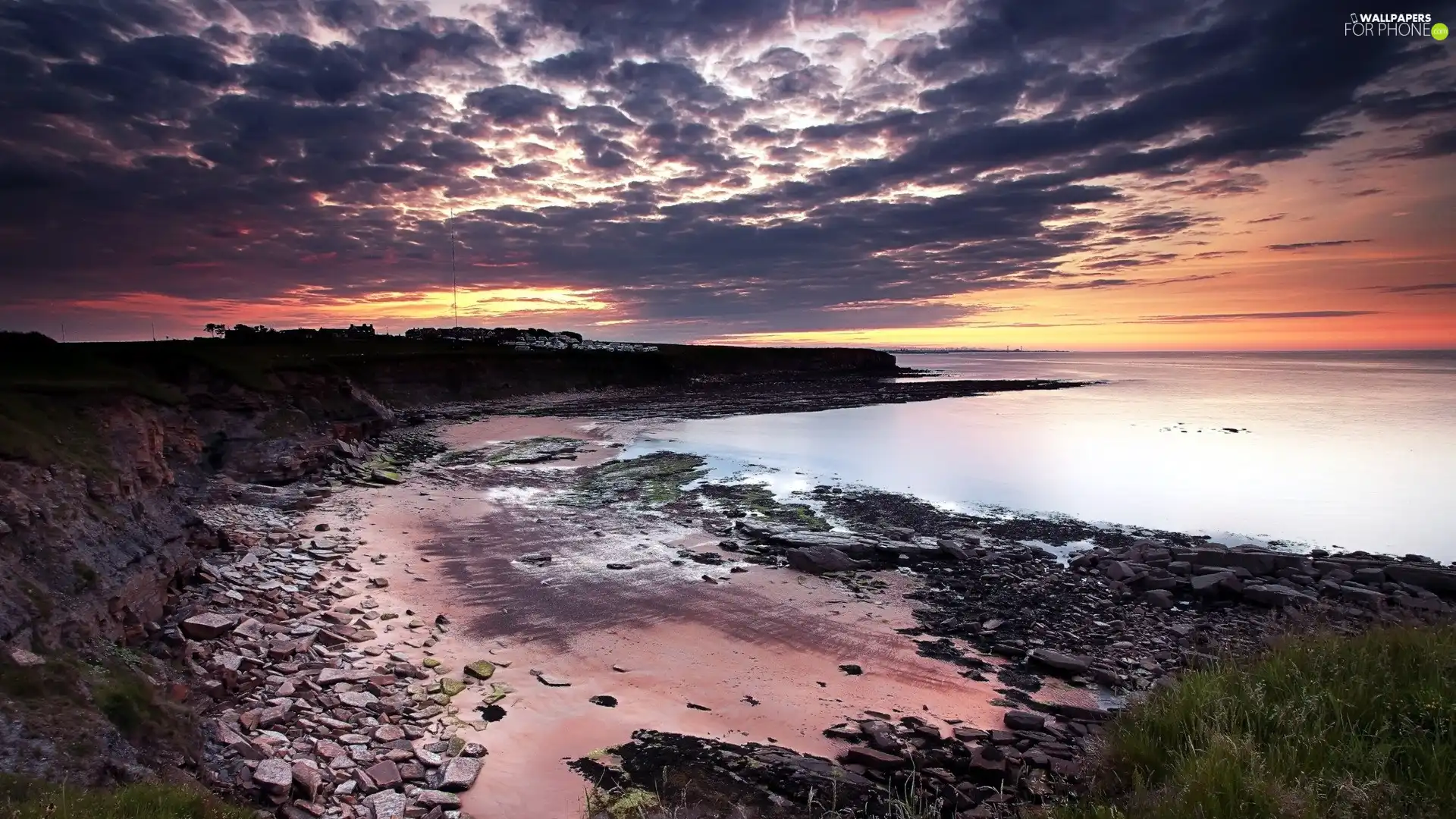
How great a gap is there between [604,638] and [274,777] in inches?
200

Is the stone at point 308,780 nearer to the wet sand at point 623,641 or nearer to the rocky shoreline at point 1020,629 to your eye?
the wet sand at point 623,641

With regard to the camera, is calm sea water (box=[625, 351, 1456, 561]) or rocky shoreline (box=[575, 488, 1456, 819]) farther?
calm sea water (box=[625, 351, 1456, 561])

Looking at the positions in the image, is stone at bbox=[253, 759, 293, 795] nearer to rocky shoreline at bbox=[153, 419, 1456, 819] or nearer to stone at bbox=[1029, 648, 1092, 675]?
rocky shoreline at bbox=[153, 419, 1456, 819]

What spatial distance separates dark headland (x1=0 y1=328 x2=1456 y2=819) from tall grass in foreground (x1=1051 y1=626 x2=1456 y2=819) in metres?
0.04

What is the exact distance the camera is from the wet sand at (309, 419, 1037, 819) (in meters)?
7.82

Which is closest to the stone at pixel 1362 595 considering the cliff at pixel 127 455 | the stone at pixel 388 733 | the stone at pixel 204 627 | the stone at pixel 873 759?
the stone at pixel 873 759

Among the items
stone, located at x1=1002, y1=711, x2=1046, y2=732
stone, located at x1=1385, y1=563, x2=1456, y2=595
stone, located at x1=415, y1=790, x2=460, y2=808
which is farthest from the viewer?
stone, located at x1=1385, y1=563, x2=1456, y2=595

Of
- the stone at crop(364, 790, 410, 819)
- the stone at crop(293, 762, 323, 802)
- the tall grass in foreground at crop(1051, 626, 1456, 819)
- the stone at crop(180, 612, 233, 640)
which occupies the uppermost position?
the tall grass in foreground at crop(1051, 626, 1456, 819)

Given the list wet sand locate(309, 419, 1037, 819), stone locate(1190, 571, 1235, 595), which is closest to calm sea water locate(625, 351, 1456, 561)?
stone locate(1190, 571, 1235, 595)

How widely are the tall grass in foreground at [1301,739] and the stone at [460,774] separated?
5.44m

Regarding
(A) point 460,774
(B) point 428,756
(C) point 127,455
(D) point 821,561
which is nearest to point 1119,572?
(D) point 821,561

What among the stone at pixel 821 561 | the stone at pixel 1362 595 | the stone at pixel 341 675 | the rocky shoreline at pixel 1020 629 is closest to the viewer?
the rocky shoreline at pixel 1020 629

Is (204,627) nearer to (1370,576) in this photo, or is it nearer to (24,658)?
(24,658)

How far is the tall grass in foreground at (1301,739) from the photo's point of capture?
436 cm
